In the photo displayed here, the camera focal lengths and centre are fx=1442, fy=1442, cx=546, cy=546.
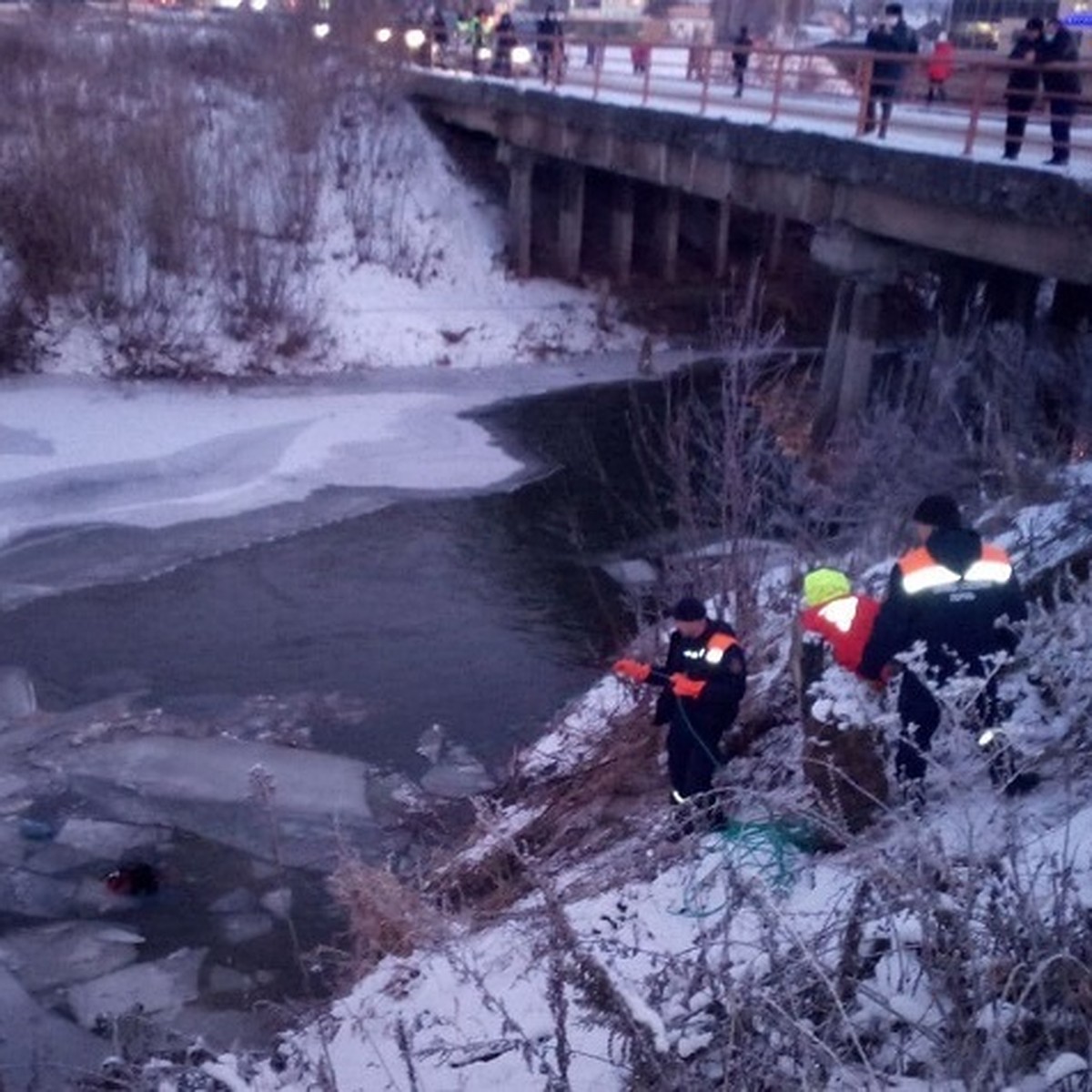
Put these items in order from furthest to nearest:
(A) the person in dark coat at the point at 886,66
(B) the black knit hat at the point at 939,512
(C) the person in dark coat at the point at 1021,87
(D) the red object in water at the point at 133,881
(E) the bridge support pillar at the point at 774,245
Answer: (E) the bridge support pillar at the point at 774,245 → (A) the person in dark coat at the point at 886,66 → (C) the person in dark coat at the point at 1021,87 → (D) the red object in water at the point at 133,881 → (B) the black knit hat at the point at 939,512

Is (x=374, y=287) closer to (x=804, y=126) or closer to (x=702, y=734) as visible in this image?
(x=804, y=126)

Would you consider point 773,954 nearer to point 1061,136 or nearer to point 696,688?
point 696,688

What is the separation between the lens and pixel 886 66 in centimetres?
1984

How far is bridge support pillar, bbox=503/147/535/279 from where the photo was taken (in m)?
28.6

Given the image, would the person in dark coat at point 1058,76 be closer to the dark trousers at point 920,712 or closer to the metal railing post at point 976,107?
the metal railing post at point 976,107

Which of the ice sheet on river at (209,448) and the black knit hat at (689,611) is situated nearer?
the black knit hat at (689,611)

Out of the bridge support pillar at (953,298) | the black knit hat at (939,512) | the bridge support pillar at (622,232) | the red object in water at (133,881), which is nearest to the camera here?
the black knit hat at (939,512)

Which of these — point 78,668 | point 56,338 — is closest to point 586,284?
point 56,338

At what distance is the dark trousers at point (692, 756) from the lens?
742 centimetres

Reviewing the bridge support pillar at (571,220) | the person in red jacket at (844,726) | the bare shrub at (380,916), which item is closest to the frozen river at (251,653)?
the bare shrub at (380,916)

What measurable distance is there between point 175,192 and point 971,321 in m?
13.5

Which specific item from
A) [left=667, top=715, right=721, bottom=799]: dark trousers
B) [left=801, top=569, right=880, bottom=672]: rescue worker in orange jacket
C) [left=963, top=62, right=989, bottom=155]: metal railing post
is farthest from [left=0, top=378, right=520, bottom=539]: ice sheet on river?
[left=801, top=569, right=880, bottom=672]: rescue worker in orange jacket

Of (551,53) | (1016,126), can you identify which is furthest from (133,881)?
(551,53)

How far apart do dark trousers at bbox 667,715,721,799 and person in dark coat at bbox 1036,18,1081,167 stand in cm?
903
